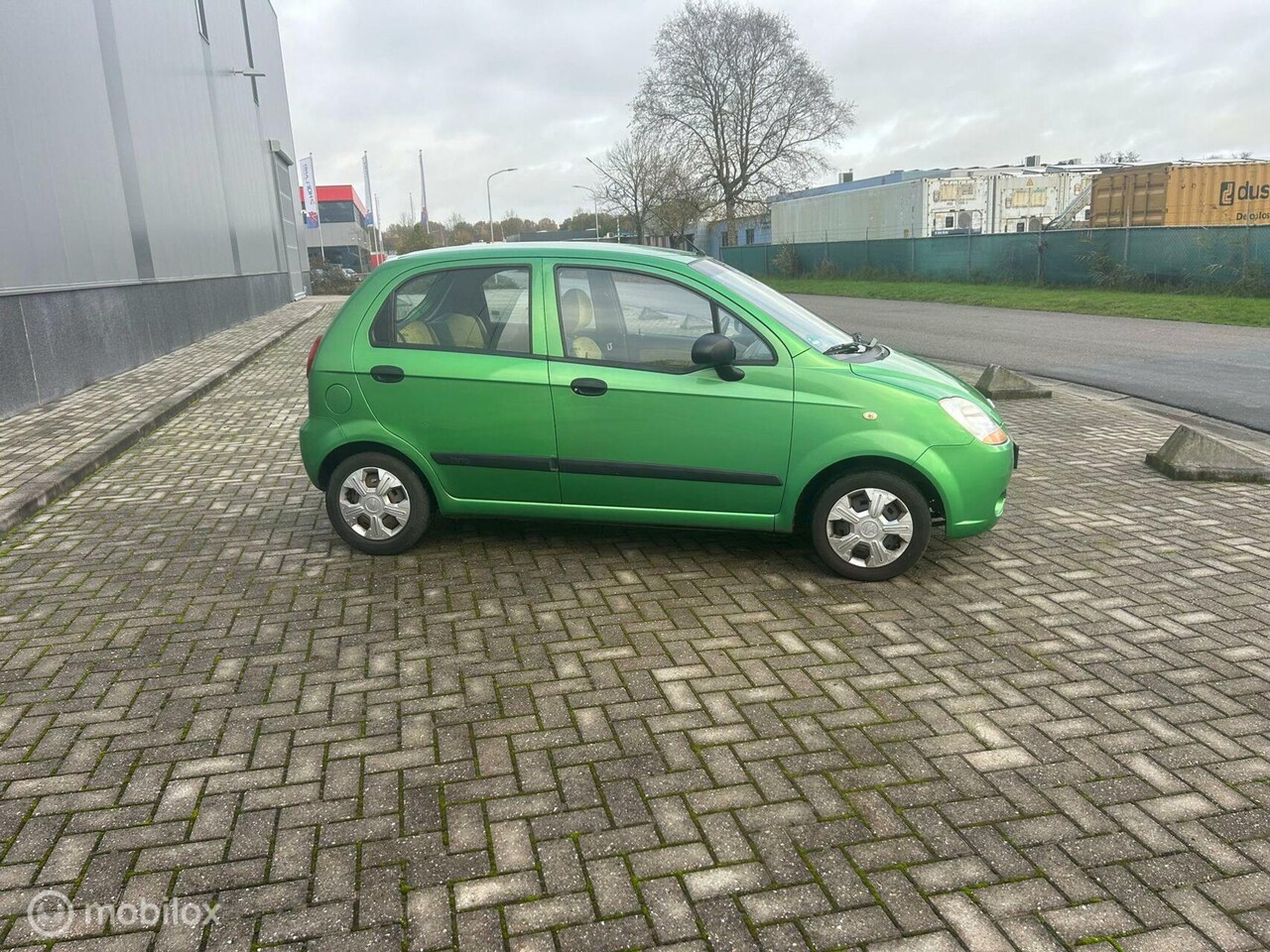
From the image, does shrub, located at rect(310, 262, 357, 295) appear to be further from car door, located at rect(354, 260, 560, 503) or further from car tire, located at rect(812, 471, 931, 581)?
car tire, located at rect(812, 471, 931, 581)

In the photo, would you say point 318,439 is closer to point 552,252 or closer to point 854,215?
point 552,252

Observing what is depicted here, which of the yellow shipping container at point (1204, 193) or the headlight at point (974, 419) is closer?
the headlight at point (974, 419)

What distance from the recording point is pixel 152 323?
15.1 m

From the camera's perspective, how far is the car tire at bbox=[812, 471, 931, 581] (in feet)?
15.7

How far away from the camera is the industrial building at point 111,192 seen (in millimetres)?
10445

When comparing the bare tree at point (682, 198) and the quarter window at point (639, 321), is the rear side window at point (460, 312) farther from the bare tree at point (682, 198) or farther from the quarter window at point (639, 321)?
the bare tree at point (682, 198)

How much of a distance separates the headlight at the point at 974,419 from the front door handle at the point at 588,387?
1.72m

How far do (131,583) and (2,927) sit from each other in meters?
2.79

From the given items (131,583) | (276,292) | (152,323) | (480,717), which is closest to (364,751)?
(480,717)

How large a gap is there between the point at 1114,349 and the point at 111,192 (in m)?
14.6

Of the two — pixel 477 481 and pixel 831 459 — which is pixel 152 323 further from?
pixel 831 459

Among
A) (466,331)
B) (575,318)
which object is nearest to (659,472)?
(575,318)

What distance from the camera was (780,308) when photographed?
5223mm

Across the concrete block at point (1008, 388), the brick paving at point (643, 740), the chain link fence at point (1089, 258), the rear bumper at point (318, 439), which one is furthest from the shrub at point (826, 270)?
the rear bumper at point (318, 439)
